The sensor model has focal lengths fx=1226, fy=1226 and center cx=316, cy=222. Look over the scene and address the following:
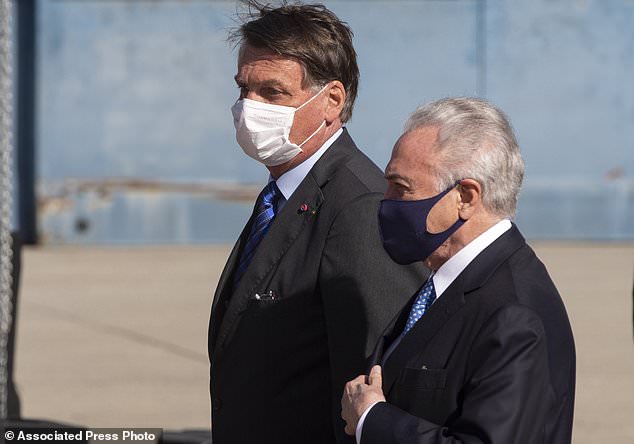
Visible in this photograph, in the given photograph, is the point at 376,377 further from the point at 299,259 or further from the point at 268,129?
the point at 268,129

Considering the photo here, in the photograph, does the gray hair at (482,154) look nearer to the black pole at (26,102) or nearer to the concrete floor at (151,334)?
the concrete floor at (151,334)

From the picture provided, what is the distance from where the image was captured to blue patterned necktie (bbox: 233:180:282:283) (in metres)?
3.06

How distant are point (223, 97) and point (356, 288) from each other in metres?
13.5

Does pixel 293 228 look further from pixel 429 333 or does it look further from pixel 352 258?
pixel 429 333

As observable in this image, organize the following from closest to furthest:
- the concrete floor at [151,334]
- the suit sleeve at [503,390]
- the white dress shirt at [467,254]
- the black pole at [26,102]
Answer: the suit sleeve at [503,390] < the white dress shirt at [467,254] < the concrete floor at [151,334] < the black pole at [26,102]

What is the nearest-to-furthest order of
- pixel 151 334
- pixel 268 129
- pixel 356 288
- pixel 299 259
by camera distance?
pixel 356 288 → pixel 299 259 → pixel 268 129 → pixel 151 334

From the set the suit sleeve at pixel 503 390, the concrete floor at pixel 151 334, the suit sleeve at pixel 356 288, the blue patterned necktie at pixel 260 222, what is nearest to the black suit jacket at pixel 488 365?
the suit sleeve at pixel 503 390

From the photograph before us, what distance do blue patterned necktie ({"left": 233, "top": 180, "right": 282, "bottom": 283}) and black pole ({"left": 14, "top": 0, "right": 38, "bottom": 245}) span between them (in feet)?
44.2

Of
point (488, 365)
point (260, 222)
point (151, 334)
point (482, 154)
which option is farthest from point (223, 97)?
point (488, 365)

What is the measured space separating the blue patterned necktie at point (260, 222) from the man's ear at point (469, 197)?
0.84 m

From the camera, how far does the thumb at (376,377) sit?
2.32 metres

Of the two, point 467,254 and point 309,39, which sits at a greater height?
point 309,39

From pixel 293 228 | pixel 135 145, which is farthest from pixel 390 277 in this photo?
pixel 135 145

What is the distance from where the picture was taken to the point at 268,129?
302 cm
